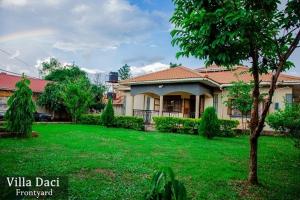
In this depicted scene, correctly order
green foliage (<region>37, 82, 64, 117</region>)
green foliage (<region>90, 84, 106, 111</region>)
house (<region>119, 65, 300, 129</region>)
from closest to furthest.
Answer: house (<region>119, 65, 300, 129</region>)
green foliage (<region>37, 82, 64, 117</region>)
green foliage (<region>90, 84, 106, 111</region>)

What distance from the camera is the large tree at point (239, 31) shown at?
15.7 ft

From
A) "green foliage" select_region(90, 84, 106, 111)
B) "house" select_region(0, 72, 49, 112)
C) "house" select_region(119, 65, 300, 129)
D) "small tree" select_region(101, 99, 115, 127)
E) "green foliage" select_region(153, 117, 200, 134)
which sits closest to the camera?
"green foliage" select_region(153, 117, 200, 134)

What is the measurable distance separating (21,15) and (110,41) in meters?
10.1

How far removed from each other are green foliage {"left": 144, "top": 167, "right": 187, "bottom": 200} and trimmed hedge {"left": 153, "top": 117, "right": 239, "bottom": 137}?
579 inches

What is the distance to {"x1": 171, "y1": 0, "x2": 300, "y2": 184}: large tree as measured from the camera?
4793 mm

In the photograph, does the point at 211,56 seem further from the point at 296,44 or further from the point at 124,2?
the point at 124,2

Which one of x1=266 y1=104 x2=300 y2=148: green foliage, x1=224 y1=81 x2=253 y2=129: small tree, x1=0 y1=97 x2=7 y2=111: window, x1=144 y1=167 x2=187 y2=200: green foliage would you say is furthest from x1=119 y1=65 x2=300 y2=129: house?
x1=144 y1=167 x2=187 y2=200: green foliage

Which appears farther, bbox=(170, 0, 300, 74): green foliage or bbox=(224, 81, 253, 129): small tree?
bbox=(224, 81, 253, 129): small tree

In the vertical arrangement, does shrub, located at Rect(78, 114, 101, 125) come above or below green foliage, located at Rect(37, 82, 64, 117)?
below

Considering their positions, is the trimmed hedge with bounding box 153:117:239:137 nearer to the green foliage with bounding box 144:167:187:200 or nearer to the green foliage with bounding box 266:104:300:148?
the green foliage with bounding box 266:104:300:148

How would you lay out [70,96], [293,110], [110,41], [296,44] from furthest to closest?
[70,96] < [110,41] < [293,110] < [296,44]

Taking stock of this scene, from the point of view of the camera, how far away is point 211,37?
16.5ft

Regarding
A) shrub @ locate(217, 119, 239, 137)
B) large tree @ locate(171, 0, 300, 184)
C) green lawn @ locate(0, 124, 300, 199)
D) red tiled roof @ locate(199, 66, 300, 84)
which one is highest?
red tiled roof @ locate(199, 66, 300, 84)

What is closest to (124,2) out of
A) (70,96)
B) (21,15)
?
(21,15)
